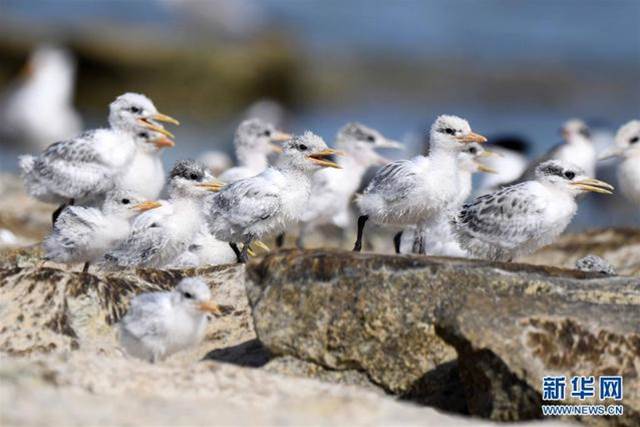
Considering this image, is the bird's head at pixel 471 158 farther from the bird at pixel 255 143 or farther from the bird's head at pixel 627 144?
the bird at pixel 255 143

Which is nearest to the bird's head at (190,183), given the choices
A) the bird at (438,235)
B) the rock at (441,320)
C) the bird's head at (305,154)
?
the bird's head at (305,154)

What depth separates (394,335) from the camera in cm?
684

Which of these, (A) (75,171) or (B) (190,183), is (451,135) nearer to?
(B) (190,183)

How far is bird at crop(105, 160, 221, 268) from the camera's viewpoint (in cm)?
901

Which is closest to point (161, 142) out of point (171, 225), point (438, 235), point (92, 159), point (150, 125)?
point (150, 125)

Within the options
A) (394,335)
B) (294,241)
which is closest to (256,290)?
(394,335)

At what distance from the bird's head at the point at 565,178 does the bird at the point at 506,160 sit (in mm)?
5969

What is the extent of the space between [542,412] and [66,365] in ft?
7.68

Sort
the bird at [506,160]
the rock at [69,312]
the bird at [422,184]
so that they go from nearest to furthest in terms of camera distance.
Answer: the rock at [69,312] < the bird at [422,184] < the bird at [506,160]

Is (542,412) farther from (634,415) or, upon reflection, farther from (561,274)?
(561,274)

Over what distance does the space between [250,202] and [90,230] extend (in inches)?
44.0

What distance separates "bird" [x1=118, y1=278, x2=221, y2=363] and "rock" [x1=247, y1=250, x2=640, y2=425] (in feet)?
1.11

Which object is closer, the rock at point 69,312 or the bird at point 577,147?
the rock at point 69,312

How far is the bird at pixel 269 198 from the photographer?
8930 mm
